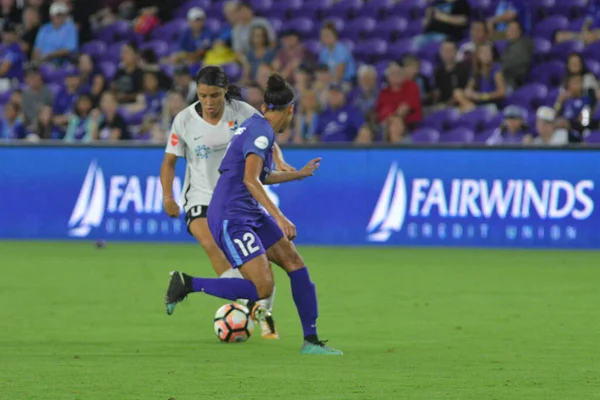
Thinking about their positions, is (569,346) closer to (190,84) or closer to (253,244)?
(253,244)

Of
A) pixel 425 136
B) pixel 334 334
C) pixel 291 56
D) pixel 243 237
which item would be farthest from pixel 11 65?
pixel 243 237

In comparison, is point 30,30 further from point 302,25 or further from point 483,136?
point 483,136

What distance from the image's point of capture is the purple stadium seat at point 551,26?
2188cm

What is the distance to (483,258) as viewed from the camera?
17.2 meters

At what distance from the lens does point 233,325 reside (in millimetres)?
9766

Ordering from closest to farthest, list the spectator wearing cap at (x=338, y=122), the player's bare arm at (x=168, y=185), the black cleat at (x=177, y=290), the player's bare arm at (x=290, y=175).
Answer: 1. the player's bare arm at (x=290, y=175)
2. the black cleat at (x=177, y=290)
3. the player's bare arm at (x=168, y=185)
4. the spectator wearing cap at (x=338, y=122)

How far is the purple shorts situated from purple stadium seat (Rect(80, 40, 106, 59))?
16088mm

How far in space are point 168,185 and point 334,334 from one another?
1722 mm

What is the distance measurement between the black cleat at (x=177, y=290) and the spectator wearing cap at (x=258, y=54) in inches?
501

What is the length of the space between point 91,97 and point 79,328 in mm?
12598

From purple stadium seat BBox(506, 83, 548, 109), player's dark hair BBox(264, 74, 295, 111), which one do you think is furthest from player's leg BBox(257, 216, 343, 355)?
purple stadium seat BBox(506, 83, 548, 109)

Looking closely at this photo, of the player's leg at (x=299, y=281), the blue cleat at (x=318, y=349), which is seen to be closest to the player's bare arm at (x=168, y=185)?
the player's leg at (x=299, y=281)

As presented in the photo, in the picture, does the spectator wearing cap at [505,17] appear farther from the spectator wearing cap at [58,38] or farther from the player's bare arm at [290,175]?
the player's bare arm at [290,175]

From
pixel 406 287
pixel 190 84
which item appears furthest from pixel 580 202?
pixel 190 84
